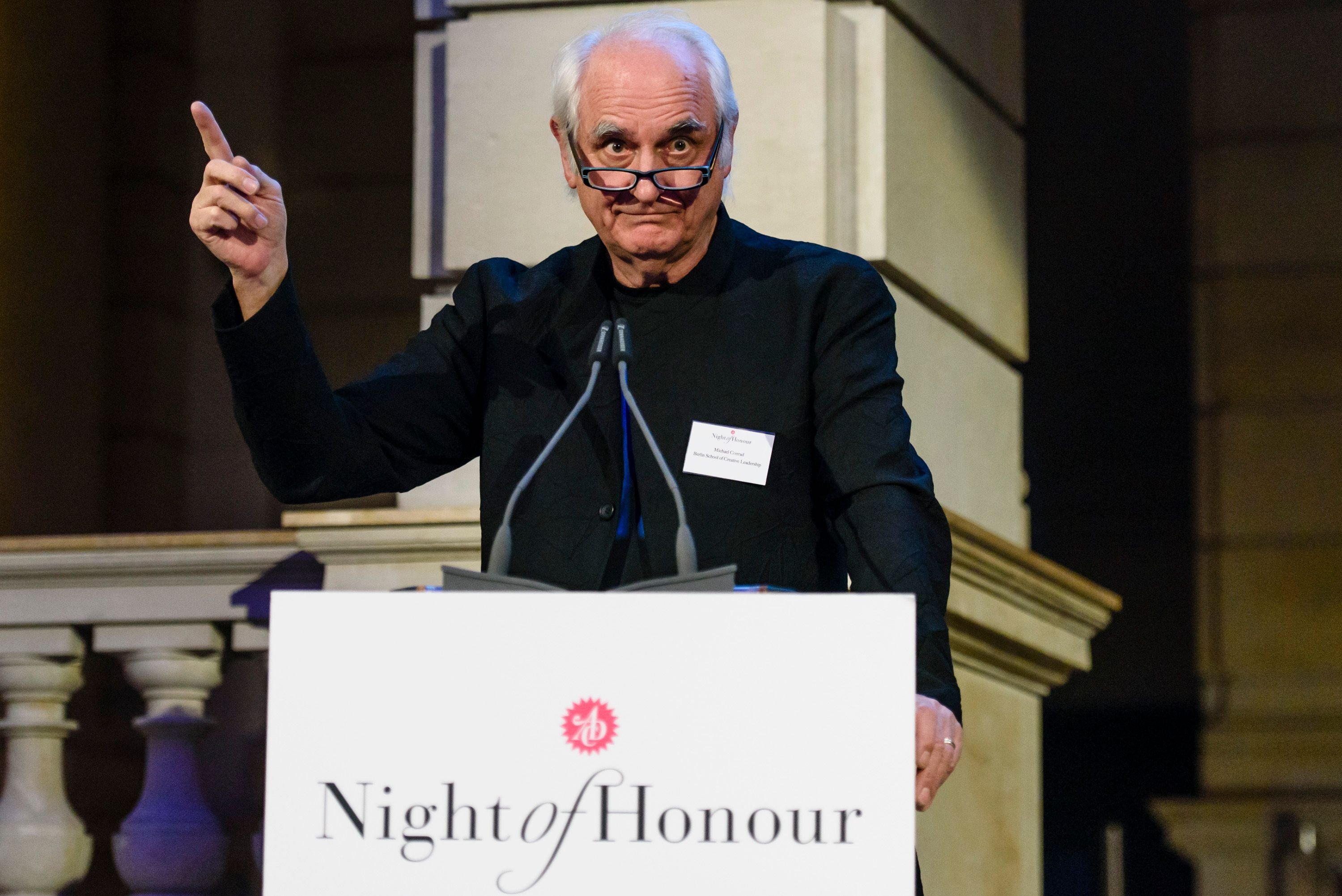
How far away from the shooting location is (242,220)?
1.80 meters

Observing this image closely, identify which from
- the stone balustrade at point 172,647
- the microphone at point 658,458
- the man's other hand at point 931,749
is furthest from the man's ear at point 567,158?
the stone balustrade at point 172,647

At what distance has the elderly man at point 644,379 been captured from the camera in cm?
190

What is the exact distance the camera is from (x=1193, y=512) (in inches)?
236

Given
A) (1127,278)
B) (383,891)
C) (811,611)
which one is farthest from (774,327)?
(1127,278)

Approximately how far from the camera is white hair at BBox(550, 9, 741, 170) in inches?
78.3

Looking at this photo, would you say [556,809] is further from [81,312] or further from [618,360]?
[81,312]

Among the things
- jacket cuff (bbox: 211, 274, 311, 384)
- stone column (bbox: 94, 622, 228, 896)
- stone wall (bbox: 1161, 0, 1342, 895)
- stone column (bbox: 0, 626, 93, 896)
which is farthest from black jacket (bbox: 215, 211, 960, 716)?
stone wall (bbox: 1161, 0, 1342, 895)

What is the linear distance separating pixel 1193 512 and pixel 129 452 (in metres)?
3.30

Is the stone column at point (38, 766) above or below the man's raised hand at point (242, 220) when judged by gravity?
below

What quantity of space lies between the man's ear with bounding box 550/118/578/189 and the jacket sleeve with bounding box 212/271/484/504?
0.66ft

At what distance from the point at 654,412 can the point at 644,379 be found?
0.14ft

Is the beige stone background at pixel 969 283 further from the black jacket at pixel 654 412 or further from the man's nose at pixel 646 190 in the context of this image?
the man's nose at pixel 646 190

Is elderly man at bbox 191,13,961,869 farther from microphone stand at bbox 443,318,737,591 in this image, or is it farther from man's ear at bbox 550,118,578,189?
microphone stand at bbox 443,318,737,591

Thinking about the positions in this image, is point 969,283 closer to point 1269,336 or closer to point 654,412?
A: point 654,412
